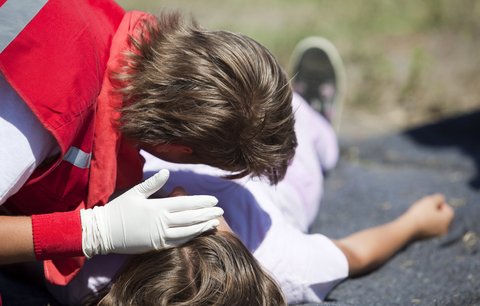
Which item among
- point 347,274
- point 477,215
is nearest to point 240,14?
point 477,215

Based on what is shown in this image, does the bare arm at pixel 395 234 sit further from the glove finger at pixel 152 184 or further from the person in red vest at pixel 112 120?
the glove finger at pixel 152 184

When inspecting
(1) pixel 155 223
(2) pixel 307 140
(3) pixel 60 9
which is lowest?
(2) pixel 307 140

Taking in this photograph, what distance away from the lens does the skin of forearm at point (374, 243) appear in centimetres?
141

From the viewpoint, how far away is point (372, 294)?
1.33m

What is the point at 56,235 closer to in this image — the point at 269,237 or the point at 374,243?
the point at 269,237

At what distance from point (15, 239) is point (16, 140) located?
148mm

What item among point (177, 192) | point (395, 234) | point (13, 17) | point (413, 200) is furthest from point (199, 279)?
point (413, 200)

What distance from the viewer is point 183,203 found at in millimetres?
1029

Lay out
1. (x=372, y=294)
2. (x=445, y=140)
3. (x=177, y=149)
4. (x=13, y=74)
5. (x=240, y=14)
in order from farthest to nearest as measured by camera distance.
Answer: (x=240, y=14), (x=445, y=140), (x=372, y=294), (x=177, y=149), (x=13, y=74)

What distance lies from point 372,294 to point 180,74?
595 millimetres

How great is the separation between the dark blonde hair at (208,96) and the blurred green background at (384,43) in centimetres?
128

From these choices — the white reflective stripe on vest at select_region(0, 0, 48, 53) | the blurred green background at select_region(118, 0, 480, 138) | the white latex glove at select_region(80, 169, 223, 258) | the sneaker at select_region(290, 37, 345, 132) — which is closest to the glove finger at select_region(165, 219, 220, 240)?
the white latex glove at select_region(80, 169, 223, 258)

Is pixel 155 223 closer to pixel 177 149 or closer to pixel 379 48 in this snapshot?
pixel 177 149

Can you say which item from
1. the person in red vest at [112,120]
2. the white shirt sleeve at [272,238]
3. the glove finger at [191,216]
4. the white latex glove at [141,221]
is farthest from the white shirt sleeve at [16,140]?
the white shirt sleeve at [272,238]
